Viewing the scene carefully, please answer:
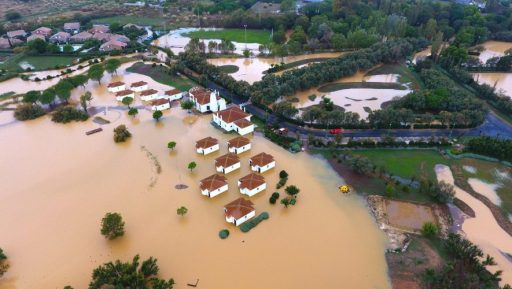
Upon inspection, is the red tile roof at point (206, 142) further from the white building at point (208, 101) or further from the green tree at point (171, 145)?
the white building at point (208, 101)

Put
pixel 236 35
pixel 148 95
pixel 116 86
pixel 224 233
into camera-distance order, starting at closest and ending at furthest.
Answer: pixel 224 233, pixel 148 95, pixel 116 86, pixel 236 35

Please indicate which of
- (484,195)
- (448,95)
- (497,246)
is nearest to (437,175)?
(484,195)

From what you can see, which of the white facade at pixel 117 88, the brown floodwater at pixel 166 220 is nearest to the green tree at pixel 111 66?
the white facade at pixel 117 88

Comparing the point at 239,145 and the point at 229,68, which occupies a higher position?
the point at 229,68

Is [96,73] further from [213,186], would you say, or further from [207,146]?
[213,186]

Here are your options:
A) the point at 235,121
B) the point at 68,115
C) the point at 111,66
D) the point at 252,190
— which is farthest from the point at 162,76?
the point at 252,190

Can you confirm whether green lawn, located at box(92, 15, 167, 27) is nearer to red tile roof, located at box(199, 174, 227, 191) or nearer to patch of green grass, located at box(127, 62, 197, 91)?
patch of green grass, located at box(127, 62, 197, 91)
